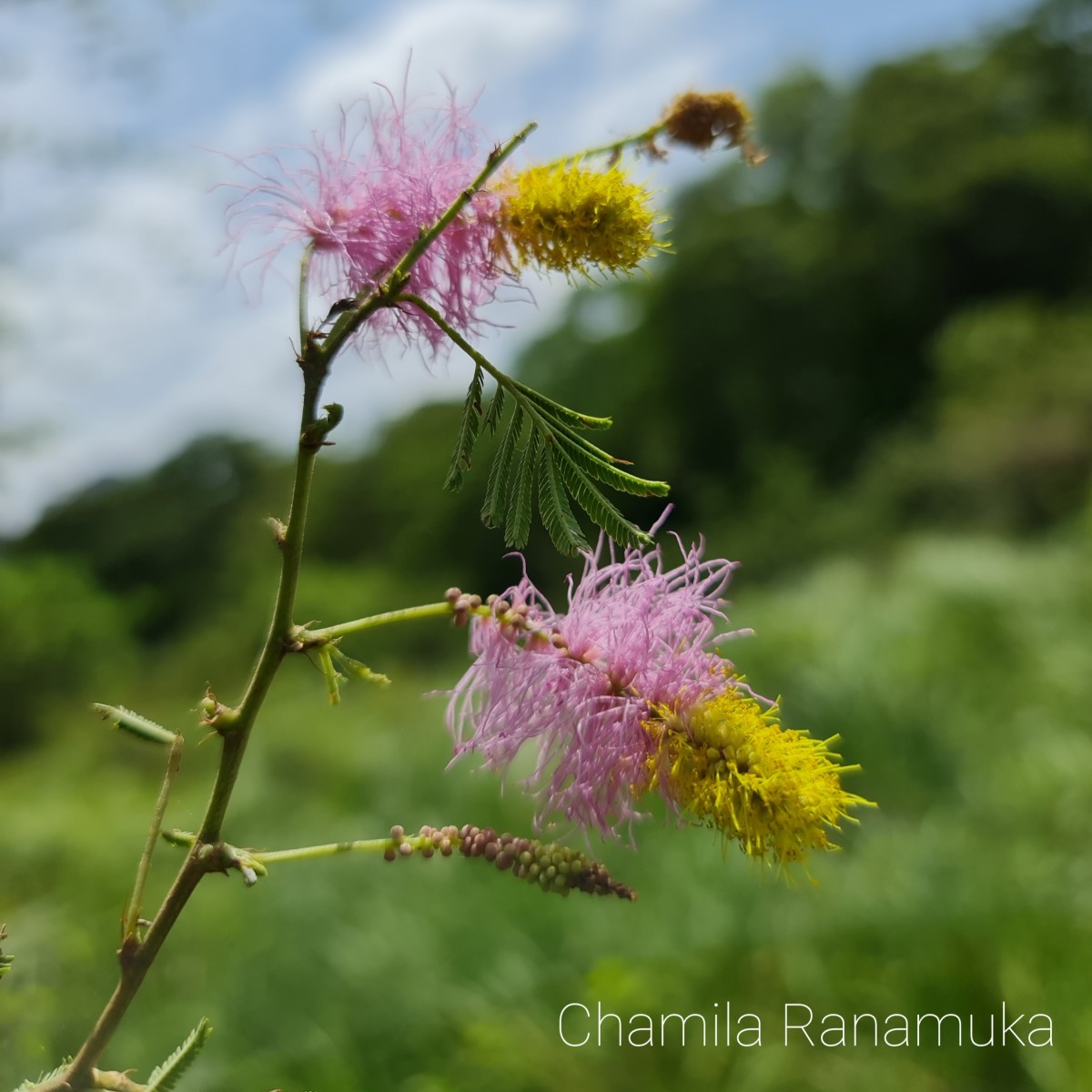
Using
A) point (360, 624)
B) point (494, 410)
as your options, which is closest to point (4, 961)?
point (360, 624)

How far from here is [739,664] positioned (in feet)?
12.7

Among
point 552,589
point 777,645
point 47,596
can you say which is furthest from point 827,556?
point 552,589

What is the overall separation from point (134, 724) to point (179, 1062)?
0.15 metres

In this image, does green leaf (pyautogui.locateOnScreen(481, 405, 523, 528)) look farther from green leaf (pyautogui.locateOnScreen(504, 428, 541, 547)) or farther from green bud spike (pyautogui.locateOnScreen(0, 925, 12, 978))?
green bud spike (pyautogui.locateOnScreen(0, 925, 12, 978))

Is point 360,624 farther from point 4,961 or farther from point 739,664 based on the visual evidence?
point 739,664

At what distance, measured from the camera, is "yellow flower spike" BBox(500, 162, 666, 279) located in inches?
20.0

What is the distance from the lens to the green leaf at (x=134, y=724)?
1.54ft

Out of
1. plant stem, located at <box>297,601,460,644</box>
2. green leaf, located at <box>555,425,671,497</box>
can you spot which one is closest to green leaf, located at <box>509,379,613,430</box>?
green leaf, located at <box>555,425,671,497</box>

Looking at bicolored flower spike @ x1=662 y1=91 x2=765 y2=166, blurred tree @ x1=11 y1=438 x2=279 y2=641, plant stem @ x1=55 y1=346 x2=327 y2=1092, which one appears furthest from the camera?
blurred tree @ x1=11 y1=438 x2=279 y2=641

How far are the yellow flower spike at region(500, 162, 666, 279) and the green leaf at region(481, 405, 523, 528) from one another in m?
0.08

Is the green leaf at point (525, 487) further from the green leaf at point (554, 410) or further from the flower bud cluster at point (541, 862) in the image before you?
the flower bud cluster at point (541, 862)

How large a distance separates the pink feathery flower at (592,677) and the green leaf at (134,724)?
0.15 m

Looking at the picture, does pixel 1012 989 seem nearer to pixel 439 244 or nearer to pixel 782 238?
pixel 439 244

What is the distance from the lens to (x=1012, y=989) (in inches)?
97.0
